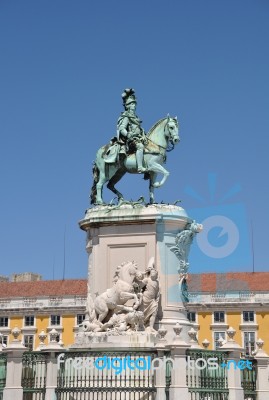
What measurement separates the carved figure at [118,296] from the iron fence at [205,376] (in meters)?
2.47

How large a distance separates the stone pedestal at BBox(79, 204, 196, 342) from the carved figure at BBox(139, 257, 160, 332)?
0.46 meters

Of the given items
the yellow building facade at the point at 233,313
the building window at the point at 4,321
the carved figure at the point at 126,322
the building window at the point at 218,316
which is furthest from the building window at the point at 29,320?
the carved figure at the point at 126,322

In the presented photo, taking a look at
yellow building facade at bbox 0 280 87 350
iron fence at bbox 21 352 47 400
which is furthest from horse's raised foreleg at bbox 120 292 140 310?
yellow building facade at bbox 0 280 87 350

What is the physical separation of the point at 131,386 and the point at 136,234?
15.5ft

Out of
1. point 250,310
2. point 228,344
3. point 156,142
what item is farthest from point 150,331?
point 250,310

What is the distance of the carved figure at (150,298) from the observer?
705 inches

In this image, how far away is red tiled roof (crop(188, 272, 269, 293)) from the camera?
56281mm

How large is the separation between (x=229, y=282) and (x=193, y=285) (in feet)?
10.6

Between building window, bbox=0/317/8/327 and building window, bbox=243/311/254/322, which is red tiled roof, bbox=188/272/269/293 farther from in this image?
building window, bbox=0/317/8/327

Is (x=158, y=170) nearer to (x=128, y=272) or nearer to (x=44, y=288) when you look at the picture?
(x=128, y=272)

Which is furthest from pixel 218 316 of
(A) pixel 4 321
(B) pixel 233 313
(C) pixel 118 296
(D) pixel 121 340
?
(D) pixel 121 340

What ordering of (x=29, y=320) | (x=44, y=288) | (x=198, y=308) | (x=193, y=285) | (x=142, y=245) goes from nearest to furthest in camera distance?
(x=142, y=245)
(x=198, y=308)
(x=193, y=285)
(x=29, y=320)
(x=44, y=288)

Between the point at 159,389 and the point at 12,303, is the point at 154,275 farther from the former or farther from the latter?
the point at 12,303

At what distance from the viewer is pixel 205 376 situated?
15.8 meters
